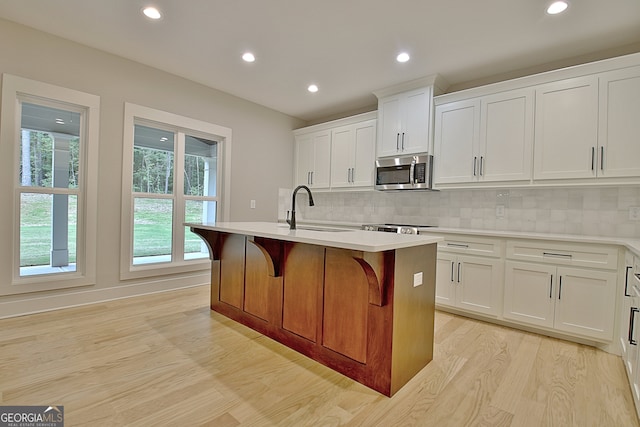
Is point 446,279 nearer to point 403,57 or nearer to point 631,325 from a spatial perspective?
point 631,325

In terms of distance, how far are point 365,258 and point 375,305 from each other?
1.08 ft

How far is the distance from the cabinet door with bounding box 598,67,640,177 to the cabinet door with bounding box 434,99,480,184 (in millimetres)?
1000

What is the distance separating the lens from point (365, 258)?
5.50 feet

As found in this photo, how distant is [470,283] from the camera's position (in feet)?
10.1

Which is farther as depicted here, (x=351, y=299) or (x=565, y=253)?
(x=565, y=253)

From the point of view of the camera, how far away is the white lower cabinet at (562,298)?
7.95 ft

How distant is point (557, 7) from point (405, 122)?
171cm

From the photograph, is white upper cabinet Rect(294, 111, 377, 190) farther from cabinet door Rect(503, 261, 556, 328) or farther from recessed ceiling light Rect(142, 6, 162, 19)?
recessed ceiling light Rect(142, 6, 162, 19)

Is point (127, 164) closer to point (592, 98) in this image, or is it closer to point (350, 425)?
point (350, 425)

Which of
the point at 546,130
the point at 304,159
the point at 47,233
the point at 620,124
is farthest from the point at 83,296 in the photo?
the point at 620,124

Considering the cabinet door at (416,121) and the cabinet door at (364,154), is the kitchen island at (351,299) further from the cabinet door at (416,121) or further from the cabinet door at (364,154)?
the cabinet door at (364,154)

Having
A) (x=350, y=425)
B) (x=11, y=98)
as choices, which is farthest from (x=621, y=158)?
(x=11, y=98)

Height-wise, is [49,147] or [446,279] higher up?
[49,147]

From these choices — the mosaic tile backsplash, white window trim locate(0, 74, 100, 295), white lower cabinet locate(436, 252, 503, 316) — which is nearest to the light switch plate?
white lower cabinet locate(436, 252, 503, 316)
